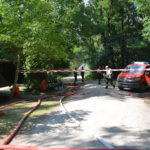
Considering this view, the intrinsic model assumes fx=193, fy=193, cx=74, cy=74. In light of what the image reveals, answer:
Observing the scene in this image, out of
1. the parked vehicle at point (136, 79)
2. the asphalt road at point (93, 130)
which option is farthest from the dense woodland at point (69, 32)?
the asphalt road at point (93, 130)

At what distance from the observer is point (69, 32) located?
2377 centimetres

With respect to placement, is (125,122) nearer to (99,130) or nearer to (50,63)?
(99,130)

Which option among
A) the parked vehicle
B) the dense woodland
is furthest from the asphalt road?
the dense woodland

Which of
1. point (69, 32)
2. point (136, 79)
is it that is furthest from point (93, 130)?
point (69, 32)

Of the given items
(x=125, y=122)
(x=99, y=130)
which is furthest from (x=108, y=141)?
(x=125, y=122)

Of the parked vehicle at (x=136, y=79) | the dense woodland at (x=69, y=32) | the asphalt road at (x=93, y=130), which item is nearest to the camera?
the asphalt road at (x=93, y=130)

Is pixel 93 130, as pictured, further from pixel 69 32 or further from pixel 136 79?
pixel 69 32

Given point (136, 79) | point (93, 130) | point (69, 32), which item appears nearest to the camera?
point (93, 130)

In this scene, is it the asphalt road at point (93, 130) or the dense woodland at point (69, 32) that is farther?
the dense woodland at point (69, 32)

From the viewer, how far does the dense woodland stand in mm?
12297

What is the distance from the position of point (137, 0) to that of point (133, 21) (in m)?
15.1

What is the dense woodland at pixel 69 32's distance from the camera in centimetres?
1230

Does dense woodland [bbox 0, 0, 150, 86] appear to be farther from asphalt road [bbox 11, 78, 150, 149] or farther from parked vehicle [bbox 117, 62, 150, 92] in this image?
asphalt road [bbox 11, 78, 150, 149]

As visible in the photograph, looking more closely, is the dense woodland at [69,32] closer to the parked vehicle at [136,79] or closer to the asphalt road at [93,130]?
the parked vehicle at [136,79]
